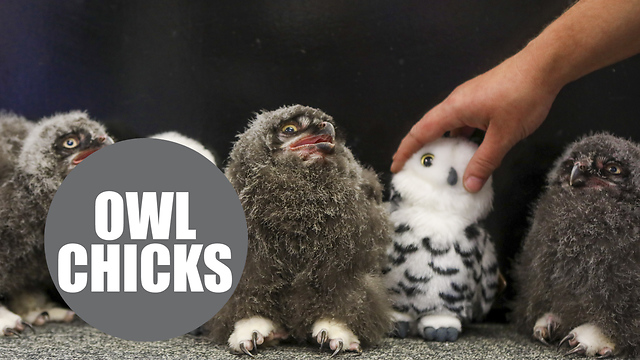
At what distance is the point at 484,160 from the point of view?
4.90 feet

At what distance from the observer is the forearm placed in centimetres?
134

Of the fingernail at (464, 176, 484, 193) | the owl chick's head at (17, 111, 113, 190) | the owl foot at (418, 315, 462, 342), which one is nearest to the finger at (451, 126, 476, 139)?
the fingernail at (464, 176, 484, 193)

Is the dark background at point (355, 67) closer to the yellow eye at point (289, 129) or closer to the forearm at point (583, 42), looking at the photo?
the forearm at point (583, 42)

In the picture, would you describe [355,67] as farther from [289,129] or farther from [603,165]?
[603,165]

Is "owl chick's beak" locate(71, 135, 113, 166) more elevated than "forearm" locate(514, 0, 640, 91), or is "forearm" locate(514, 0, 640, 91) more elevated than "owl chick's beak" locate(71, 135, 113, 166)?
"forearm" locate(514, 0, 640, 91)

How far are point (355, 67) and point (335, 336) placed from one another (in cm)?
97

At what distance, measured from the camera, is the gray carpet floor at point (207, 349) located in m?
1.23

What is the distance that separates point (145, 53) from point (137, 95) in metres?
0.16

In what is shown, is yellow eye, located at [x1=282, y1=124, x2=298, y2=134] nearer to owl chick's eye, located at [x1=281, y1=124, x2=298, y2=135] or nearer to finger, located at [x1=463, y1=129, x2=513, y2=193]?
owl chick's eye, located at [x1=281, y1=124, x2=298, y2=135]

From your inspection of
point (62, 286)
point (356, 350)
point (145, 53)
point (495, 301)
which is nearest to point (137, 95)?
point (145, 53)

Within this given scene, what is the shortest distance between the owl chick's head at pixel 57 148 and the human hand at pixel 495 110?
1.05 m

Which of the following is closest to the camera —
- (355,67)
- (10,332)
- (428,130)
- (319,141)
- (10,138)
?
(319,141)

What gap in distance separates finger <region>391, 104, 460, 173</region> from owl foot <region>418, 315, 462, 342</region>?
50 centimetres
